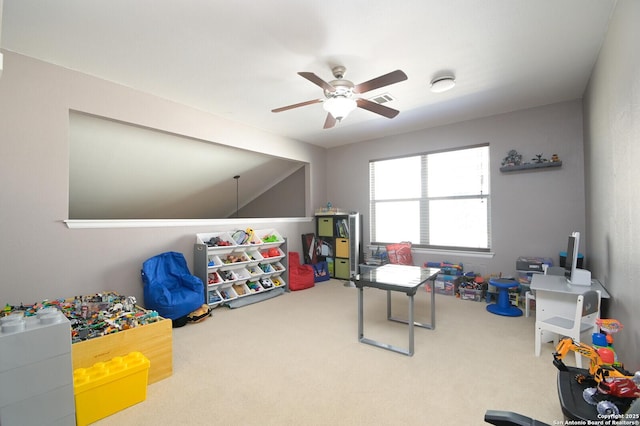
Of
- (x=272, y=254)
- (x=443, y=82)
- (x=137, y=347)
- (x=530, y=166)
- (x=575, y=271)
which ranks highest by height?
→ (x=443, y=82)

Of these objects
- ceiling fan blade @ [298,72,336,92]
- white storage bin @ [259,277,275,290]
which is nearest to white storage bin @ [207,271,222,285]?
white storage bin @ [259,277,275,290]

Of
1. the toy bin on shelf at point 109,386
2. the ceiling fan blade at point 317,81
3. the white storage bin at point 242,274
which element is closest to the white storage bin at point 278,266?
the white storage bin at point 242,274

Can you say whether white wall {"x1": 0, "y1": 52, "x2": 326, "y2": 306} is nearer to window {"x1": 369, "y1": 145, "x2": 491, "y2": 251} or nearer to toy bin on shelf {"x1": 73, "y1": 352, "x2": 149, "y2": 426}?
toy bin on shelf {"x1": 73, "y1": 352, "x2": 149, "y2": 426}

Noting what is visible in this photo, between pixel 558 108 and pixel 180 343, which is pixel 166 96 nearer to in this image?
pixel 180 343

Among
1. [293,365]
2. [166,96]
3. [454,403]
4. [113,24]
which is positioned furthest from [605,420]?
[166,96]

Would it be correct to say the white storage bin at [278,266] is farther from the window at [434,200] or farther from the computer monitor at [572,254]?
the computer monitor at [572,254]

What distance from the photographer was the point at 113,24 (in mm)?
2100

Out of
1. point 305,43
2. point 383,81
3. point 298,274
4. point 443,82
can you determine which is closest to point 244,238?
point 298,274

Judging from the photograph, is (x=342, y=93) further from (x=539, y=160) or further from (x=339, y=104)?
(x=539, y=160)

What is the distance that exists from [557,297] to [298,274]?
11.1ft

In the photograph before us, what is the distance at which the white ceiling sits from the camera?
1.97 metres

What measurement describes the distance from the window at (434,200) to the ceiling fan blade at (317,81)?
2.87m

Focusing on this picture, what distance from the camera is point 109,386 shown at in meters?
1.76

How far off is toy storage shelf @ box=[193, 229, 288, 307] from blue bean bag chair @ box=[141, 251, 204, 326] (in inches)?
10.9
